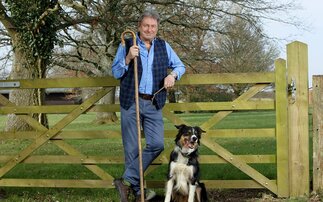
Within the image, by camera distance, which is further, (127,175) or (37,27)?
(37,27)

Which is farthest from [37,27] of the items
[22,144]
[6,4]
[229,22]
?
[229,22]

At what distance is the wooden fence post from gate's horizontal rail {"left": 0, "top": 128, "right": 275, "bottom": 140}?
662 mm

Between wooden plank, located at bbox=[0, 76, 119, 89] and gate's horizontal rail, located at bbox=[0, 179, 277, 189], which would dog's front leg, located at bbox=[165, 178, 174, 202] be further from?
wooden plank, located at bbox=[0, 76, 119, 89]

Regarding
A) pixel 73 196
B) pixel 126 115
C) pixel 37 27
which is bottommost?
pixel 73 196

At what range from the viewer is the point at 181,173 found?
19.0ft

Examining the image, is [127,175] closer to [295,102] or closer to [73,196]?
[73,196]

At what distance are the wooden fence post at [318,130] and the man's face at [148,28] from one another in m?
2.45

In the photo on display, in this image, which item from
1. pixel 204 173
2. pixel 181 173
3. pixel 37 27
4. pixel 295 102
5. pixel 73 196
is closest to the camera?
pixel 181 173

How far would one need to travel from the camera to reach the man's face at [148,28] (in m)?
5.65

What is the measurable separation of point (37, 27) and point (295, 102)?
10.0 metres

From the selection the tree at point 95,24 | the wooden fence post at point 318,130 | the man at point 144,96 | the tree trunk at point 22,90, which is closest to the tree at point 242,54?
the tree at point 95,24

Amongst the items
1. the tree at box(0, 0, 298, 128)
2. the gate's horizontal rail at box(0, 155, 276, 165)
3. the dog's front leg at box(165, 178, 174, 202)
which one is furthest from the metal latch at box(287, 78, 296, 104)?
the tree at box(0, 0, 298, 128)

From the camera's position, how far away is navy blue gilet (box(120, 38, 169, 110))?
5773 mm

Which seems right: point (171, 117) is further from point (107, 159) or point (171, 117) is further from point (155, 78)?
point (107, 159)
